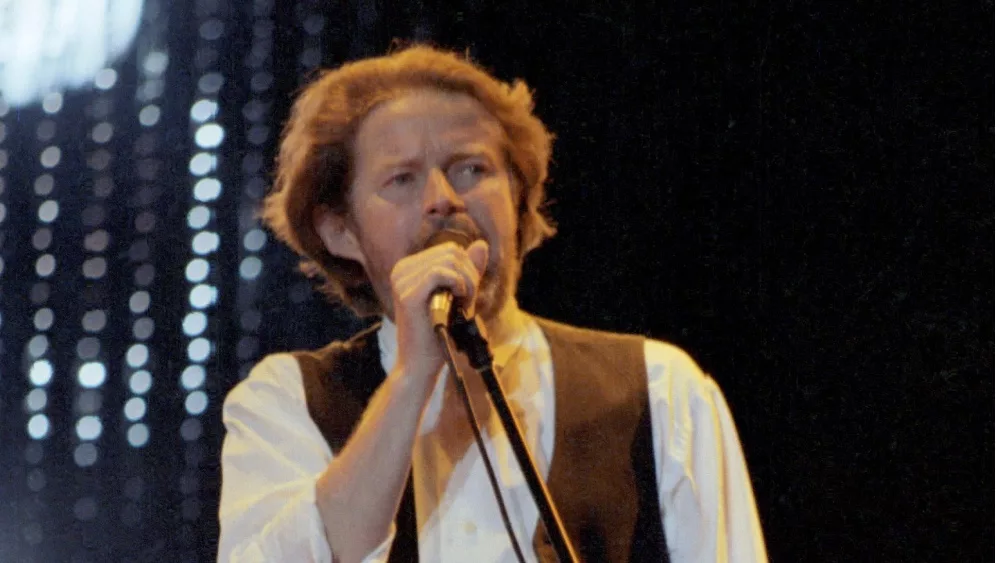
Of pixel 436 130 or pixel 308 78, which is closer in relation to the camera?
Answer: pixel 436 130

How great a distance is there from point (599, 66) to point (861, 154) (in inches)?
15.3

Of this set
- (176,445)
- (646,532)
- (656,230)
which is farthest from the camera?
(656,230)

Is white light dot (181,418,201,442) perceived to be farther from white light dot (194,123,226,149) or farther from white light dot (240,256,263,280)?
white light dot (194,123,226,149)

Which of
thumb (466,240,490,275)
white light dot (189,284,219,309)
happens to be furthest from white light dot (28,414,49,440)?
thumb (466,240,490,275)

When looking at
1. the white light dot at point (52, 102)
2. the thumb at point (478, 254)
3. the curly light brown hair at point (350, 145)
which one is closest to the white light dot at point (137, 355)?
the curly light brown hair at point (350, 145)

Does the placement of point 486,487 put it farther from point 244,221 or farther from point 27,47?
point 27,47

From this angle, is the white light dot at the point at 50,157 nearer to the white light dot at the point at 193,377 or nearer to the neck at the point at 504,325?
the white light dot at the point at 193,377

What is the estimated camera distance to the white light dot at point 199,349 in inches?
58.4

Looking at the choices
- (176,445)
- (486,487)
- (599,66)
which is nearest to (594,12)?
(599,66)

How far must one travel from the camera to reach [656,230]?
1.63 metres

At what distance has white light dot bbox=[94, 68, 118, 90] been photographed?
1.53 meters

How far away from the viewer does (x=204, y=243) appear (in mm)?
1503

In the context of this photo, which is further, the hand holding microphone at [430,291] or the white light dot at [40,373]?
the white light dot at [40,373]

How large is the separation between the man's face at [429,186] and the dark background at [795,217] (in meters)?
0.24
